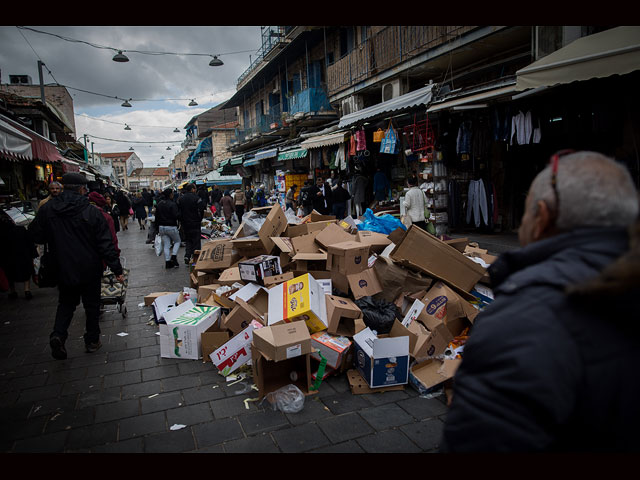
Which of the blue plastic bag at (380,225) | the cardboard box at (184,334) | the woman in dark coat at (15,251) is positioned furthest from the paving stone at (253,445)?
the woman in dark coat at (15,251)

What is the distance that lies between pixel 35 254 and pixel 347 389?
6.20 metres

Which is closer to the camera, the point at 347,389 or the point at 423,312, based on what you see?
the point at 347,389

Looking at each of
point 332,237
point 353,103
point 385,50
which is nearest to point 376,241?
point 332,237

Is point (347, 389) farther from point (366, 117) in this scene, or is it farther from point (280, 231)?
point (366, 117)

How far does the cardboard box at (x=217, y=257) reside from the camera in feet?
18.8

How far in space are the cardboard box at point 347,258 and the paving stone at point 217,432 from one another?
2073mm

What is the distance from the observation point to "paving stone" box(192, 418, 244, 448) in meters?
2.78

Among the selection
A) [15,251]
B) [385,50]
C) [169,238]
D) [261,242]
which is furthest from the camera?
[385,50]

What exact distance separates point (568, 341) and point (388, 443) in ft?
7.05

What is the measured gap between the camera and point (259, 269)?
4.56m

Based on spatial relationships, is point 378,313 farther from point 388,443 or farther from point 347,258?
point 388,443

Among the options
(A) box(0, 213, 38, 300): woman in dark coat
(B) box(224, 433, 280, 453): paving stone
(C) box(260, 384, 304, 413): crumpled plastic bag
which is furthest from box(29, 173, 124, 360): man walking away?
(A) box(0, 213, 38, 300): woman in dark coat

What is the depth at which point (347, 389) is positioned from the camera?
11.4 ft

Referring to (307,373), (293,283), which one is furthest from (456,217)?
(307,373)
